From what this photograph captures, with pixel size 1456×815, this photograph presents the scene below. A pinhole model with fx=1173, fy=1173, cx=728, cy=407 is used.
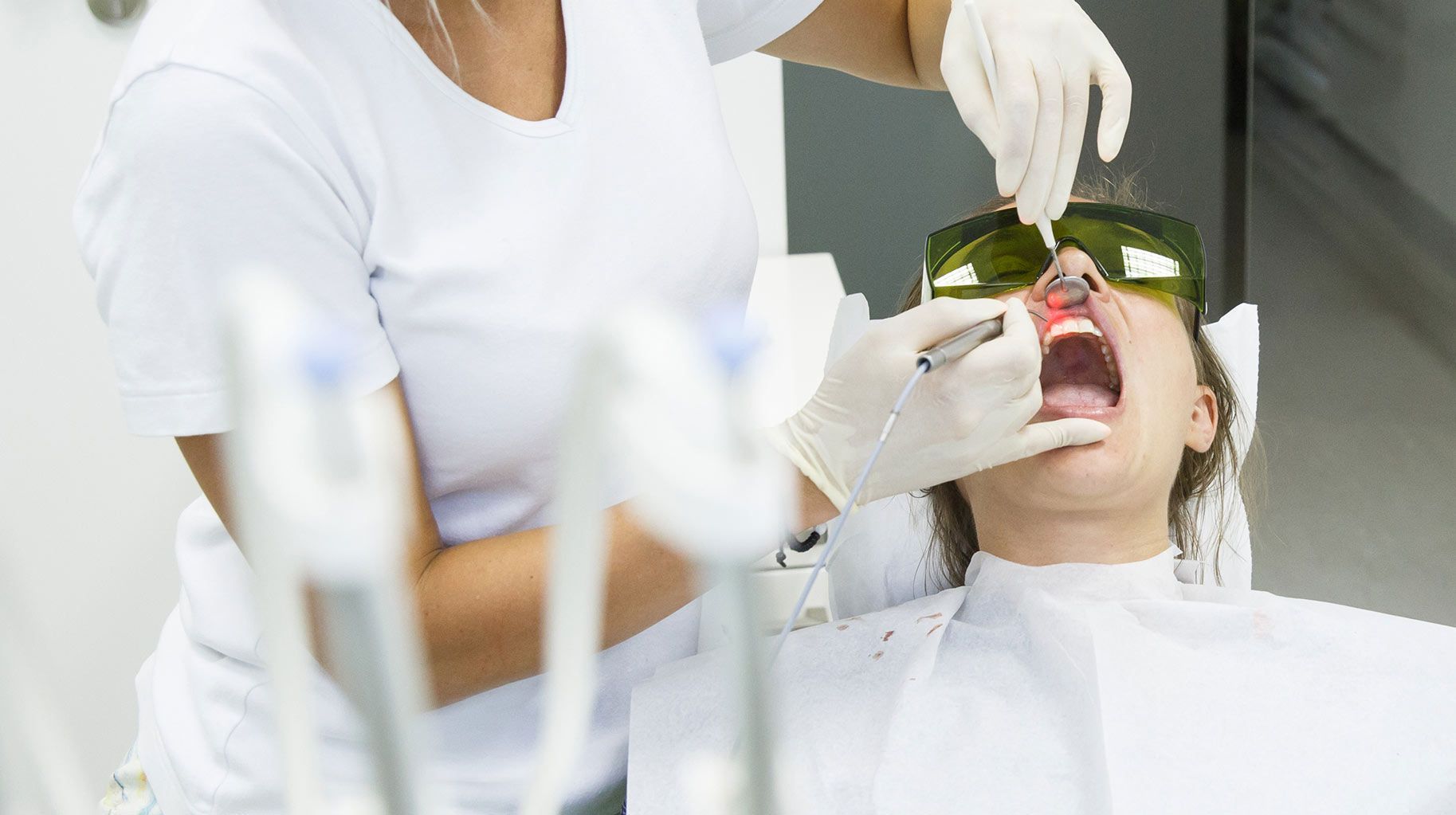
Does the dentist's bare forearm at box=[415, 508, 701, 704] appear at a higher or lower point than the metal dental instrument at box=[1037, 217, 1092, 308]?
lower

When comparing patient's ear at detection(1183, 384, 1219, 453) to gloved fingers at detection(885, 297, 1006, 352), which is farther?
patient's ear at detection(1183, 384, 1219, 453)

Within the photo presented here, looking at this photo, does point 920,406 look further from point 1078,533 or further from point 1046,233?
point 1078,533

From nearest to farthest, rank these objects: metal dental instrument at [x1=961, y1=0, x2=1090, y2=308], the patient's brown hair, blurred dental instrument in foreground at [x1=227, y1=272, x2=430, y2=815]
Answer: blurred dental instrument in foreground at [x1=227, y1=272, x2=430, y2=815] < metal dental instrument at [x1=961, y1=0, x2=1090, y2=308] < the patient's brown hair

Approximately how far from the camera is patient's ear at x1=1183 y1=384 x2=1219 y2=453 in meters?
1.51

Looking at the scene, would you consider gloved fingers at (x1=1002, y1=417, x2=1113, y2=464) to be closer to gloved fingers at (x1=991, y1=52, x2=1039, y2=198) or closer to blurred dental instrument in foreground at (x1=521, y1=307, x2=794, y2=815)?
gloved fingers at (x1=991, y1=52, x2=1039, y2=198)

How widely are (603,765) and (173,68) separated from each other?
757 mm

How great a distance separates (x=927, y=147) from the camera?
7.66 feet

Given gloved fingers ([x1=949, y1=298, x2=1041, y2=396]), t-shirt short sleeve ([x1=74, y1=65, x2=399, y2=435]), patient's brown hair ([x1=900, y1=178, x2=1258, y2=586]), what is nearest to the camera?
t-shirt short sleeve ([x1=74, y1=65, x2=399, y2=435])

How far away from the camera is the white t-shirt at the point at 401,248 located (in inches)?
33.4

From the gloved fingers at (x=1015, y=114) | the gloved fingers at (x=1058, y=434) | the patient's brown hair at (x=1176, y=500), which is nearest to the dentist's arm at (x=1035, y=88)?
the gloved fingers at (x=1015, y=114)

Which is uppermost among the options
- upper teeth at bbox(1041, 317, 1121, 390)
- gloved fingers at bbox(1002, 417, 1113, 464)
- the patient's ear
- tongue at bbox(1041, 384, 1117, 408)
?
upper teeth at bbox(1041, 317, 1121, 390)

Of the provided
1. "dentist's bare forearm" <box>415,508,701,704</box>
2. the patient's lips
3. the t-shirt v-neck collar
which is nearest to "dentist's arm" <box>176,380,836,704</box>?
"dentist's bare forearm" <box>415,508,701,704</box>

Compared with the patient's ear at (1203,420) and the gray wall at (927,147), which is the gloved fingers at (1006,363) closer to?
the patient's ear at (1203,420)

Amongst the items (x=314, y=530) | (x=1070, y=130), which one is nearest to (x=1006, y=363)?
(x=1070, y=130)
